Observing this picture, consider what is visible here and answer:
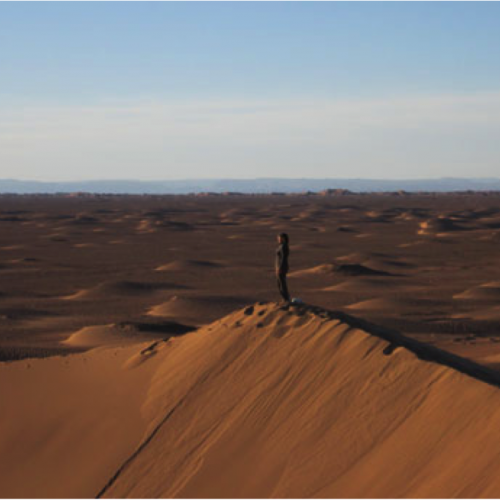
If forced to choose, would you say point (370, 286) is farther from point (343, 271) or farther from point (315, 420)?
point (315, 420)

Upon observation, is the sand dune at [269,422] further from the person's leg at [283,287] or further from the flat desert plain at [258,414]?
the person's leg at [283,287]

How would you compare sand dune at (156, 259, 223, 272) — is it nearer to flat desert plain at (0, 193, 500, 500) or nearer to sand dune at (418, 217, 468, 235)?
flat desert plain at (0, 193, 500, 500)

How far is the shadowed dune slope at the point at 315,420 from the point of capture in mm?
6836

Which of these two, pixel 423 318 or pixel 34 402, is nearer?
pixel 34 402

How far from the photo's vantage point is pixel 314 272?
27.8m

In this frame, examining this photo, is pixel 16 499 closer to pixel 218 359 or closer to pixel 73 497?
pixel 73 497

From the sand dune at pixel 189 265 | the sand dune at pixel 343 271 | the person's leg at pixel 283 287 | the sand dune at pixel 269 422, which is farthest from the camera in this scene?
the sand dune at pixel 189 265

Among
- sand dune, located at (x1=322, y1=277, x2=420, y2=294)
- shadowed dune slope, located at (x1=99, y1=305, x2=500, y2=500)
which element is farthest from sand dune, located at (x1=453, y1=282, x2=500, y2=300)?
shadowed dune slope, located at (x1=99, y1=305, x2=500, y2=500)

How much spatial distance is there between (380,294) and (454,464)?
1651 cm

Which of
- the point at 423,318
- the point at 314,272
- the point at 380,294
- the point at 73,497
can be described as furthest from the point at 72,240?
the point at 73,497

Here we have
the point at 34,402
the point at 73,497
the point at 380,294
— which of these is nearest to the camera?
the point at 73,497

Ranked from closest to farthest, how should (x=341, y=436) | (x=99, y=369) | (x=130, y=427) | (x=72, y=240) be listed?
1. (x=341, y=436)
2. (x=130, y=427)
3. (x=99, y=369)
4. (x=72, y=240)

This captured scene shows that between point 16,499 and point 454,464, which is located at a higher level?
point 454,464

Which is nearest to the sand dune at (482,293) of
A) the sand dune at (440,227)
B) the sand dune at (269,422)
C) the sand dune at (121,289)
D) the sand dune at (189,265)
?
the sand dune at (121,289)
